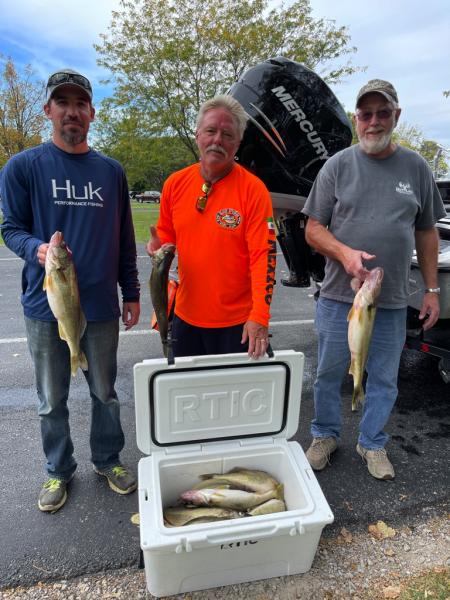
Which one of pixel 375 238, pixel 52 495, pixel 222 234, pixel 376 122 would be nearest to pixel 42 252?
pixel 222 234

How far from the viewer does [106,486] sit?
8.87ft

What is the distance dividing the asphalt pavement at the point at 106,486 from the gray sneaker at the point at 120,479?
0.05m

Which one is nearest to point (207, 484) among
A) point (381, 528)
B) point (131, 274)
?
point (381, 528)

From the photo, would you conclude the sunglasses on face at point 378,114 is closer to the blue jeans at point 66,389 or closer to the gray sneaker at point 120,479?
the blue jeans at point 66,389

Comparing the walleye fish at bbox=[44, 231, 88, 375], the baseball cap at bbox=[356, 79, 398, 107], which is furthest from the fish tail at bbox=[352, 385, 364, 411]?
the baseball cap at bbox=[356, 79, 398, 107]

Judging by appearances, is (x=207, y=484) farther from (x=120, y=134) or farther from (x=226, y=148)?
(x=120, y=134)

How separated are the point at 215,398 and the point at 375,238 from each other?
132cm

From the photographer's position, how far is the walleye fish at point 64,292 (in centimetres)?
191

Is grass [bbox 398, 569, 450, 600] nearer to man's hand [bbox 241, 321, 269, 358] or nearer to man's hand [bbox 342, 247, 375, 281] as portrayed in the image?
man's hand [bbox 241, 321, 269, 358]

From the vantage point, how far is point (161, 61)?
1475 cm

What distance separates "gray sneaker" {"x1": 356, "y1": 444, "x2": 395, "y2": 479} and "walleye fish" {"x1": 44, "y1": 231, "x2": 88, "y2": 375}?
6.57 ft

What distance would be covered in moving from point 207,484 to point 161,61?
1565 centimetres

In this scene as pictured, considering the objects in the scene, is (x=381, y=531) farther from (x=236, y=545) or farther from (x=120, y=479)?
(x=120, y=479)

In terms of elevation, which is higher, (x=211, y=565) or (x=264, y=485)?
(x=264, y=485)
